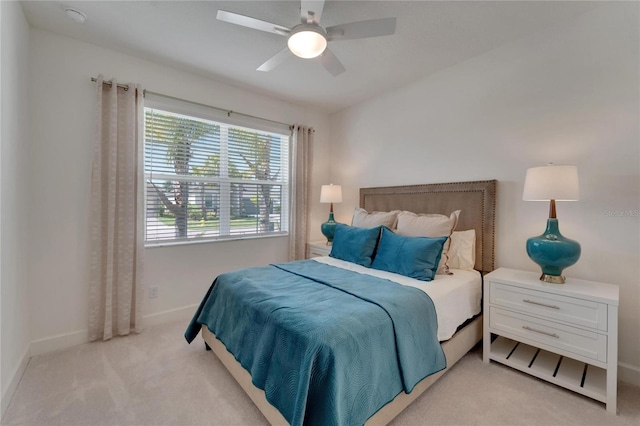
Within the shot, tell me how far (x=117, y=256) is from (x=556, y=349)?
3485 mm

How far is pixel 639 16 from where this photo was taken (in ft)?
5.97

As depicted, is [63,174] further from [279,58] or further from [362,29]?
[362,29]

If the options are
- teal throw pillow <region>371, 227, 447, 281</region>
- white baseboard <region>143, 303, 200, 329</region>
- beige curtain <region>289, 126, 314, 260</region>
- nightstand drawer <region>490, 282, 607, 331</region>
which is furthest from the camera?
beige curtain <region>289, 126, 314, 260</region>

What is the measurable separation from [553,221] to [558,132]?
771mm

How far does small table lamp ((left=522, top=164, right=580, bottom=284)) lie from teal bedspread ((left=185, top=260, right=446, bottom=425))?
2.93ft

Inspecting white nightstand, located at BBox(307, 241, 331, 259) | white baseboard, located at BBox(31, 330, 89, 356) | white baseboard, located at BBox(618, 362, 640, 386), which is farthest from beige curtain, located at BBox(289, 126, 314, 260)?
white baseboard, located at BBox(618, 362, 640, 386)

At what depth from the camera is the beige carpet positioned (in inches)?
60.2

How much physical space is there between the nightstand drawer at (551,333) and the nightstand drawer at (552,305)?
5 centimetres

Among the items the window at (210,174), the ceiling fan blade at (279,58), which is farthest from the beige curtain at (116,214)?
the ceiling fan blade at (279,58)

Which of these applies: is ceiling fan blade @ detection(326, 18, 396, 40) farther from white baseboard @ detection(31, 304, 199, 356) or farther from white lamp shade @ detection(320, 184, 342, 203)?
white baseboard @ detection(31, 304, 199, 356)

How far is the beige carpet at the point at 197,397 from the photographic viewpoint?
1529mm

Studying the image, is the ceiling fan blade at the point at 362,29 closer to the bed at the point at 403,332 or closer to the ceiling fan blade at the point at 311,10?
the ceiling fan blade at the point at 311,10

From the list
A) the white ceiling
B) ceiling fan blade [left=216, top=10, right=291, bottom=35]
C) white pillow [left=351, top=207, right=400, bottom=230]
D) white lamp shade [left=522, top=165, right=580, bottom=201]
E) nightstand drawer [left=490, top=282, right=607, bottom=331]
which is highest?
the white ceiling

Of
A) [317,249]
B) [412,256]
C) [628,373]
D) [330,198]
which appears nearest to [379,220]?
[412,256]
